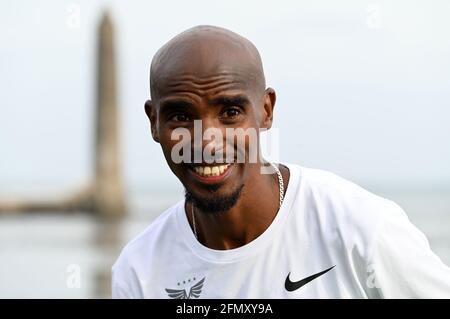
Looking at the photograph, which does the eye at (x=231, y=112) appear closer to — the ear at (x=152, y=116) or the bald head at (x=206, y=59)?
the bald head at (x=206, y=59)

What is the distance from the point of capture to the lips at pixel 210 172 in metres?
4.69

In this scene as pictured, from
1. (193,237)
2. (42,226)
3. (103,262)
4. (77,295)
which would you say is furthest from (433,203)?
(193,237)

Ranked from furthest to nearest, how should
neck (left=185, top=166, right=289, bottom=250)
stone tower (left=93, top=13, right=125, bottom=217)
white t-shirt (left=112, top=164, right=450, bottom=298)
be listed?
stone tower (left=93, top=13, right=125, bottom=217)
neck (left=185, top=166, right=289, bottom=250)
white t-shirt (left=112, top=164, right=450, bottom=298)

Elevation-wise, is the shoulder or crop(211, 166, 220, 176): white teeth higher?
crop(211, 166, 220, 176): white teeth

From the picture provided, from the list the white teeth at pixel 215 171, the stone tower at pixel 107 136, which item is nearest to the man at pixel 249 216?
the white teeth at pixel 215 171

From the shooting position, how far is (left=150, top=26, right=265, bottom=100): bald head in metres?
4.72

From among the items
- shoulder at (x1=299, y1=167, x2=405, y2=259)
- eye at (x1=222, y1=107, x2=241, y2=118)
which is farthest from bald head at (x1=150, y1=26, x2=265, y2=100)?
shoulder at (x1=299, y1=167, x2=405, y2=259)

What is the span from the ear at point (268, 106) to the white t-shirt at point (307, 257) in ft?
0.84

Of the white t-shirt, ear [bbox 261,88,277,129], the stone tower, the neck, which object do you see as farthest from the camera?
the stone tower

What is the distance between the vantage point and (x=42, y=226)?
3158 centimetres

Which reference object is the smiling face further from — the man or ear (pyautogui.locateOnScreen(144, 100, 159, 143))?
ear (pyautogui.locateOnScreen(144, 100, 159, 143))

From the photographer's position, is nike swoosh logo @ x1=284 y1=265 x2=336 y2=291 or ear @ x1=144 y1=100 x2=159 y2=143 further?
ear @ x1=144 y1=100 x2=159 y2=143

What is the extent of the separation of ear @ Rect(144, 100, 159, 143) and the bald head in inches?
5.5
